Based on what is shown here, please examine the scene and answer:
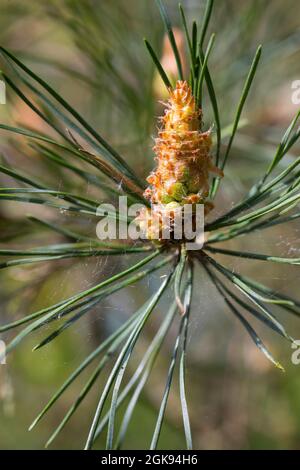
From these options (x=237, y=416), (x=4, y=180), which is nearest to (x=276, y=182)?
(x=4, y=180)

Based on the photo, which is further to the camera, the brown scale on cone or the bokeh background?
the bokeh background

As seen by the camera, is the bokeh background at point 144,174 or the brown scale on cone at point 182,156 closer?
the brown scale on cone at point 182,156

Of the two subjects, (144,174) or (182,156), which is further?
(144,174)

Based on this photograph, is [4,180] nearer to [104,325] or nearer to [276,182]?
[104,325]
